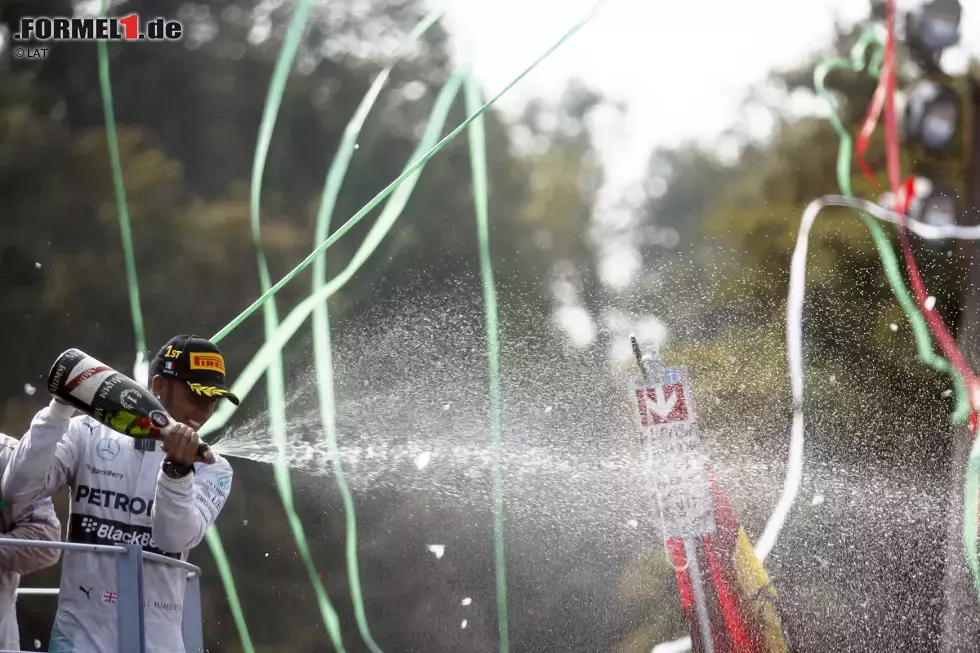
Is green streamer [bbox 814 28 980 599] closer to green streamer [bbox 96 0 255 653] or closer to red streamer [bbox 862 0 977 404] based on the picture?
red streamer [bbox 862 0 977 404]

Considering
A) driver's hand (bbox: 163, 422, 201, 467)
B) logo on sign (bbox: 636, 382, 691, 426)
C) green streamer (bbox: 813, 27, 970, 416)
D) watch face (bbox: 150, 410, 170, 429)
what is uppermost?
green streamer (bbox: 813, 27, 970, 416)

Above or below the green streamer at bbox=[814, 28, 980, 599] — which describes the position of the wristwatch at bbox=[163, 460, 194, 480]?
below

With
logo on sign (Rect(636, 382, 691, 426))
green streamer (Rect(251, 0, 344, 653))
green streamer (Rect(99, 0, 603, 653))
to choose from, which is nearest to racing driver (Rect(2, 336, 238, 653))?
logo on sign (Rect(636, 382, 691, 426))

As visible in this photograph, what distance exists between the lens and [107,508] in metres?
3.14

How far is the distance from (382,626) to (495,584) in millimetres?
864

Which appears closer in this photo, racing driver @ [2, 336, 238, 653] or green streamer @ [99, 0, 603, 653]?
racing driver @ [2, 336, 238, 653]

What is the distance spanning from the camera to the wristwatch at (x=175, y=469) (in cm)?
289

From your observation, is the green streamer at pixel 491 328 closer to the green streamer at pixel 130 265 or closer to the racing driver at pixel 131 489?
the green streamer at pixel 130 265

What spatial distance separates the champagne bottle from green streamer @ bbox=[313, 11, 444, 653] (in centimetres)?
482

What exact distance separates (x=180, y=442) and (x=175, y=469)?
125mm

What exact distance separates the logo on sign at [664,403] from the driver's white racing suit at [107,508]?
3.10 metres

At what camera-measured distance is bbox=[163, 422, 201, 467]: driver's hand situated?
2.81m

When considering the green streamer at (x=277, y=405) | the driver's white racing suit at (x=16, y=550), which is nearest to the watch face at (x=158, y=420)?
the driver's white racing suit at (x=16, y=550)

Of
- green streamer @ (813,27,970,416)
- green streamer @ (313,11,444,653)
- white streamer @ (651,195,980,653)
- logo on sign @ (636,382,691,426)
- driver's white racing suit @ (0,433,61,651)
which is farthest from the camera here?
green streamer @ (313,11,444,653)
